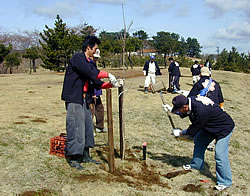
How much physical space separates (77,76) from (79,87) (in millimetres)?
180

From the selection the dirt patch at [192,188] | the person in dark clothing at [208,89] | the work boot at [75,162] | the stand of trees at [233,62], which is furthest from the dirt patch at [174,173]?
the stand of trees at [233,62]

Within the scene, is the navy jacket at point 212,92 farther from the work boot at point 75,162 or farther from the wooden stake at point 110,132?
the work boot at point 75,162

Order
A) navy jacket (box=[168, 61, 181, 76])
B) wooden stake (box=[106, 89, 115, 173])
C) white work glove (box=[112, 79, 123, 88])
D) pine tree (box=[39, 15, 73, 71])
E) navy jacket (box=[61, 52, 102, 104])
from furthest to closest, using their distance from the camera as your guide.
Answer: pine tree (box=[39, 15, 73, 71]), navy jacket (box=[168, 61, 181, 76]), wooden stake (box=[106, 89, 115, 173]), white work glove (box=[112, 79, 123, 88]), navy jacket (box=[61, 52, 102, 104])

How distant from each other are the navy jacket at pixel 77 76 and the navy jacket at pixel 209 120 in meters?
1.62

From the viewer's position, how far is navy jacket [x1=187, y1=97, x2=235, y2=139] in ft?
12.8

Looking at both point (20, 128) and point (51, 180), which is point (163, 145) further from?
point (20, 128)

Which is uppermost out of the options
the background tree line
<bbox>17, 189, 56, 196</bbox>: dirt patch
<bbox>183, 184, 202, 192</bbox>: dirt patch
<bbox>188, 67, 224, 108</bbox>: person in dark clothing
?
the background tree line

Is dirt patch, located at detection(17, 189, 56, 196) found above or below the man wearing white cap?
below

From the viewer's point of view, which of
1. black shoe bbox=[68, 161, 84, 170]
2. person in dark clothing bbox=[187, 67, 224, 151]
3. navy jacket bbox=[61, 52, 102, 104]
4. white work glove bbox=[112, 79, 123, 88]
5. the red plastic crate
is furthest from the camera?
person in dark clothing bbox=[187, 67, 224, 151]

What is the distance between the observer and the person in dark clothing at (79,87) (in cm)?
404

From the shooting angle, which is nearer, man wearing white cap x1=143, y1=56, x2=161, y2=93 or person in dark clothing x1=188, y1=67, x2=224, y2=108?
person in dark clothing x1=188, y1=67, x2=224, y2=108

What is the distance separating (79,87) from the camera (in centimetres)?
417

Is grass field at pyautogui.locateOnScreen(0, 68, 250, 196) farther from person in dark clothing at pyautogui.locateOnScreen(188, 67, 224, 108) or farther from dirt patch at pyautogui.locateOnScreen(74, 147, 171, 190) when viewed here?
person in dark clothing at pyautogui.locateOnScreen(188, 67, 224, 108)

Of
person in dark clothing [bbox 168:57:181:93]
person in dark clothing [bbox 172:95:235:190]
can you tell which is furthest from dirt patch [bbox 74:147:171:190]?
person in dark clothing [bbox 168:57:181:93]
